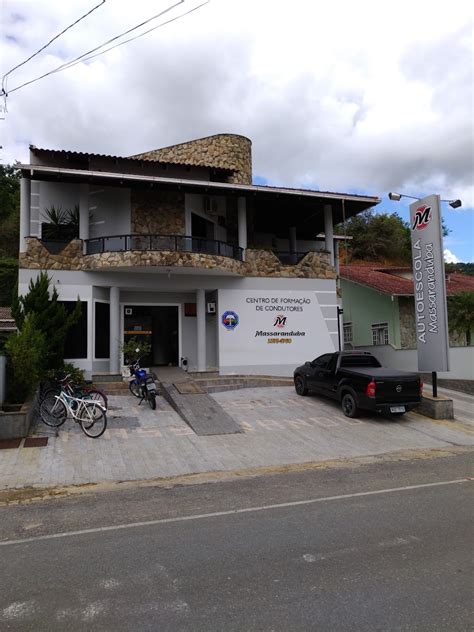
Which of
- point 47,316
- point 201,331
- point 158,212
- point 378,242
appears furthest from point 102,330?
point 378,242

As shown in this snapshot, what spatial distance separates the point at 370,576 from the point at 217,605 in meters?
1.36

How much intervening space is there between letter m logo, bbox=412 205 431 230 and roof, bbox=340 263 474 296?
7.28m

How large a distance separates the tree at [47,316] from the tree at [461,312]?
1561 centimetres

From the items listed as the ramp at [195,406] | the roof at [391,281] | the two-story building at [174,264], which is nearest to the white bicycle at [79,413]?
the ramp at [195,406]

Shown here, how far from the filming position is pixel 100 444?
376 inches

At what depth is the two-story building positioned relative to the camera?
642 inches

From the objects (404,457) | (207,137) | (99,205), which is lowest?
(404,457)

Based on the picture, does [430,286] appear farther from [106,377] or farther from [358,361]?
[106,377]

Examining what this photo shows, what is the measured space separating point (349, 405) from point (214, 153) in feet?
43.3

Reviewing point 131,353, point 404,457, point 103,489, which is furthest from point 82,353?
point 404,457

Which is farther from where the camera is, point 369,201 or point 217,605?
point 369,201

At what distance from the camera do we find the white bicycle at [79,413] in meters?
10.1

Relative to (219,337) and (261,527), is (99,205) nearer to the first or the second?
(219,337)

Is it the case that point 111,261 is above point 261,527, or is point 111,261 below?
above
